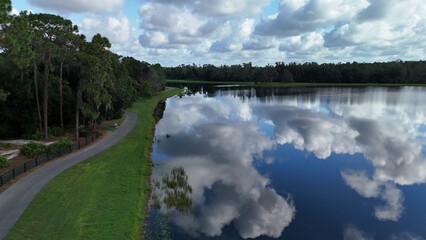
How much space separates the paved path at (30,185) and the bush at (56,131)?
6.68 meters

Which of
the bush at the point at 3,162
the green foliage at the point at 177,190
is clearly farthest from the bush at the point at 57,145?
the green foliage at the point at 177,190

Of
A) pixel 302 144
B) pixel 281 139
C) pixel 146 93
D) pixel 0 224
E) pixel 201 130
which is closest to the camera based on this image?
pixel 0 224

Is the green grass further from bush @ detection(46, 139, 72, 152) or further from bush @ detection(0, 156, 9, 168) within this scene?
bush @ detection(0, 156, 9, 168)

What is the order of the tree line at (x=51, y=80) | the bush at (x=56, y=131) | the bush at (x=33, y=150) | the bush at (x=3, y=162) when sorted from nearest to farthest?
the bush at (x=3, y=162), the bush at (x=33, y=150), the tree line at (x=51, y=80), the bush at (x=56, y=131)

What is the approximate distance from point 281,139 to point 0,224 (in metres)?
33.7

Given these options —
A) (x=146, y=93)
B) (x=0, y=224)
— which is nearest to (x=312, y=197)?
(x=0, y=224)

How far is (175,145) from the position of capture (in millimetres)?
43719

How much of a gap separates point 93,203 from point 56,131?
25492mm

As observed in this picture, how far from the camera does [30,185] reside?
25.1 m

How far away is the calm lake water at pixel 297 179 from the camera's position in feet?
68.1

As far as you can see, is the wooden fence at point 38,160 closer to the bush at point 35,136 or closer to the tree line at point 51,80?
the tree line at point 51,80

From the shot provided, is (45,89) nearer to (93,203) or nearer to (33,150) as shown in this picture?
(33,150)

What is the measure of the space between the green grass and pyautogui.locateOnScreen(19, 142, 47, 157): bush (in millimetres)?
5213

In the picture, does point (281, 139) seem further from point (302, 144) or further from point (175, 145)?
point (175, 145)
